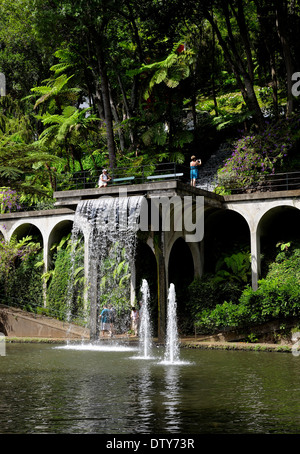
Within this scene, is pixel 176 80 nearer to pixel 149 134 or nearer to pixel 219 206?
pixel 149 134

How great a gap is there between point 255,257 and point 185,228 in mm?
2889

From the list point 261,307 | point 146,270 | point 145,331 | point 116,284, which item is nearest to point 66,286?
point 116,284

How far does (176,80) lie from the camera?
28.5 m

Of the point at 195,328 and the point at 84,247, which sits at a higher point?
the point at 84,247

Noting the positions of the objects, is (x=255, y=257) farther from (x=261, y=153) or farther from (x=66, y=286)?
(x=66, y=286)

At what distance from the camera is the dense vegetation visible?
25703mm

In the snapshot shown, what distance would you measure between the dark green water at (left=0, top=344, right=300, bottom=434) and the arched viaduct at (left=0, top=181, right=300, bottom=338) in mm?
5933

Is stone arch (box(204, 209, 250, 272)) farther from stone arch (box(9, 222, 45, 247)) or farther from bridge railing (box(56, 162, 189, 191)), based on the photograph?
stone arch (box(9, 222, 45, 247))

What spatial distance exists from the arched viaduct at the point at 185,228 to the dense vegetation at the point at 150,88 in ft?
3.74

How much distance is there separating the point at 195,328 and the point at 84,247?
5.93 m

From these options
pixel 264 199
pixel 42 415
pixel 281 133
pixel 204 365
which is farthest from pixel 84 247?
pixel 42 415

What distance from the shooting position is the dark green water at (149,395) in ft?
27.9

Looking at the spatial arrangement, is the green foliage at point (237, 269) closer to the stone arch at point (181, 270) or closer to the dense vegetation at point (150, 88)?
the dense vegetation at point (150, 88)

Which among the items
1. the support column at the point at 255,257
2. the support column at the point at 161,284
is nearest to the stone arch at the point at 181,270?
the support column at the point at 255,257
